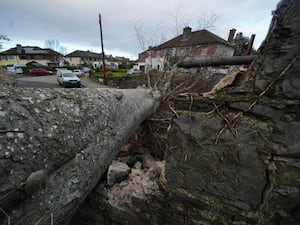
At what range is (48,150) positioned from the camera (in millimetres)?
1140

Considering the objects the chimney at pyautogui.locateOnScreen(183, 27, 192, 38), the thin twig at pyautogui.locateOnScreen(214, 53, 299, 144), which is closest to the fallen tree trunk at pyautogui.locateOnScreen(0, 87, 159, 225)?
the thin twig at pyautogui.locateOnScreen(214, 53, 299, 144)

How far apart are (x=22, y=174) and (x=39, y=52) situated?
175 ft

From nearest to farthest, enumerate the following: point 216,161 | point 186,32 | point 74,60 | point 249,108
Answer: point 249,108 → point 216,161 → point 186,32 → point 74,60

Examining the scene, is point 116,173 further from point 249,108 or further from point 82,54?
point 82,54

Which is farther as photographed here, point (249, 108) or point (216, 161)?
point (216, 161)

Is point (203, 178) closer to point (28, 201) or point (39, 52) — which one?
point (28, 201)

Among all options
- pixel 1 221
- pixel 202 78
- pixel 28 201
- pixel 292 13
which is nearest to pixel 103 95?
pixel 28 201

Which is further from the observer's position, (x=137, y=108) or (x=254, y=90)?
(x=137, y=108)

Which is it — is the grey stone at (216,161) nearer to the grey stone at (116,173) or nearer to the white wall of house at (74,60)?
the grey stone at (116,173)

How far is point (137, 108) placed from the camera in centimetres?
246

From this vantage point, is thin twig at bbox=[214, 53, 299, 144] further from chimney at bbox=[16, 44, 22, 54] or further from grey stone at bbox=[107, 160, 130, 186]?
chimney at bbox=[16, 44, 22, 54]

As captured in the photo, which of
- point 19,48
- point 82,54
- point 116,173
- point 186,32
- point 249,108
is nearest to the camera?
point 249,108

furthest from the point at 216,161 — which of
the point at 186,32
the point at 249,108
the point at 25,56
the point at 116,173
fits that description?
the point at 25,56

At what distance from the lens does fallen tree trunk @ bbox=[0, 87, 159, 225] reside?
3.24 feet
